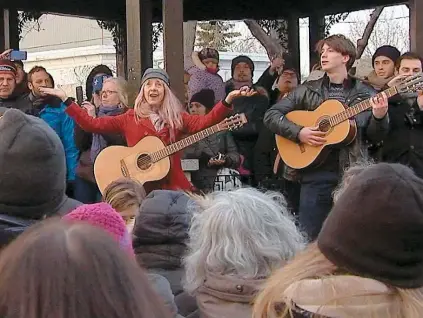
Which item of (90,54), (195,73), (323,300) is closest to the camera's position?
(323,300)

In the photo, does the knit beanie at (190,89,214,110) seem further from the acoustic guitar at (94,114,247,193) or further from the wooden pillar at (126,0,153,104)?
the acoustic guitar at (94,114,247,193)

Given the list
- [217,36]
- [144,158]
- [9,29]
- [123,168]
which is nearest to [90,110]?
[123,168]

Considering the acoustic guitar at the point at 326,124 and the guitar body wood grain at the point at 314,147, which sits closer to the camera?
the acoustic guitar at the point at 326,124

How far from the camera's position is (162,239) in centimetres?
336

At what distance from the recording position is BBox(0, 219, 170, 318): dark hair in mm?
1515

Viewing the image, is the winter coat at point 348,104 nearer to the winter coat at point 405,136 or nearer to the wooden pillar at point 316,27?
the winter coat at point 405,136

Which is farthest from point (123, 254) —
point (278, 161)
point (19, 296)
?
point (278, 161)

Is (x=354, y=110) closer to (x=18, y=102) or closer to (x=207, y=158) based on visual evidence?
Answer: (x=207, y=158)

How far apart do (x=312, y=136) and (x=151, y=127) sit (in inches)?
53.1

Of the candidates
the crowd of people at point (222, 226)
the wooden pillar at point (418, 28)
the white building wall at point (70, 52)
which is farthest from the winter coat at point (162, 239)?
the white building wall at point (70, 52)

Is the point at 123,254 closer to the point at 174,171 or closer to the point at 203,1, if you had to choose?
the point at 174,171

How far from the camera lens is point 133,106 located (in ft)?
24.8

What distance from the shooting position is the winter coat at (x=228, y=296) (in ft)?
9.27

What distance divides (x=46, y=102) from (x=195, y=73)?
A: 262cm
